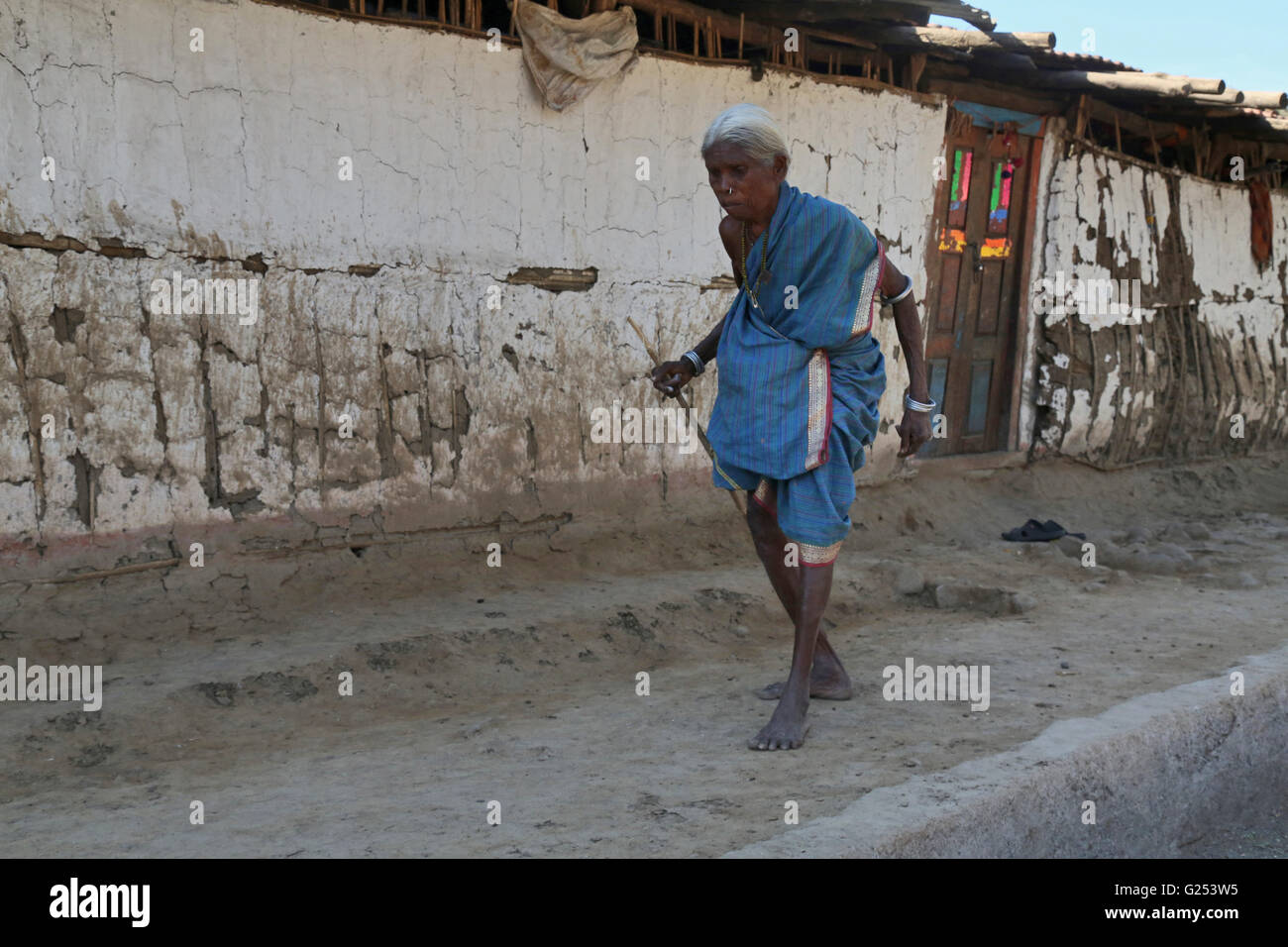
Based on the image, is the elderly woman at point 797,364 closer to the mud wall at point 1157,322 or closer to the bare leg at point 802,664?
the bare leg at point 802,664

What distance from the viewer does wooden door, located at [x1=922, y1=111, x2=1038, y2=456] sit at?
759 centimetres

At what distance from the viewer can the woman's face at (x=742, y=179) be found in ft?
10.4

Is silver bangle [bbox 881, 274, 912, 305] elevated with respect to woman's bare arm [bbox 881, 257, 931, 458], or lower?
elevated

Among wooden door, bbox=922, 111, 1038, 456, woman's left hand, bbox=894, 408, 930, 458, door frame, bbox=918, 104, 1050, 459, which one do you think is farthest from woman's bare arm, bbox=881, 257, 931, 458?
door frame, bbox=918, 104, 1050, 459

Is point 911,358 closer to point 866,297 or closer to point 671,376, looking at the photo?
point 866,297

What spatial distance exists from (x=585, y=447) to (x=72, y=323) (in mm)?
2310

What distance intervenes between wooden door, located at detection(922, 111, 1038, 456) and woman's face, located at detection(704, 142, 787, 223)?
14.5ft

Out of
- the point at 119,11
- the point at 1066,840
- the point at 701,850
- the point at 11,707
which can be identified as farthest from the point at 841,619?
the point at 119,11

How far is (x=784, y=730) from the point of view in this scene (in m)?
3.23

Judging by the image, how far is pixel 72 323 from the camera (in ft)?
13.5

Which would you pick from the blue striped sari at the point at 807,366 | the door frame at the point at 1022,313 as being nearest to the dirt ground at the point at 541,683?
the blue striped sari at the point at 807,366

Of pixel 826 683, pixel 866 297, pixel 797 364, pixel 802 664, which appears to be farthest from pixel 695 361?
pixel 826 683

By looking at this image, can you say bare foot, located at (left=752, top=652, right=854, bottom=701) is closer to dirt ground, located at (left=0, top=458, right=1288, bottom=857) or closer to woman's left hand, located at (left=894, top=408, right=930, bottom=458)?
dirt ground, located at (left=0, top=458, right=1288, bottom=857)

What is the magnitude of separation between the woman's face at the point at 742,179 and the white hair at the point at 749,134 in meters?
0.01
